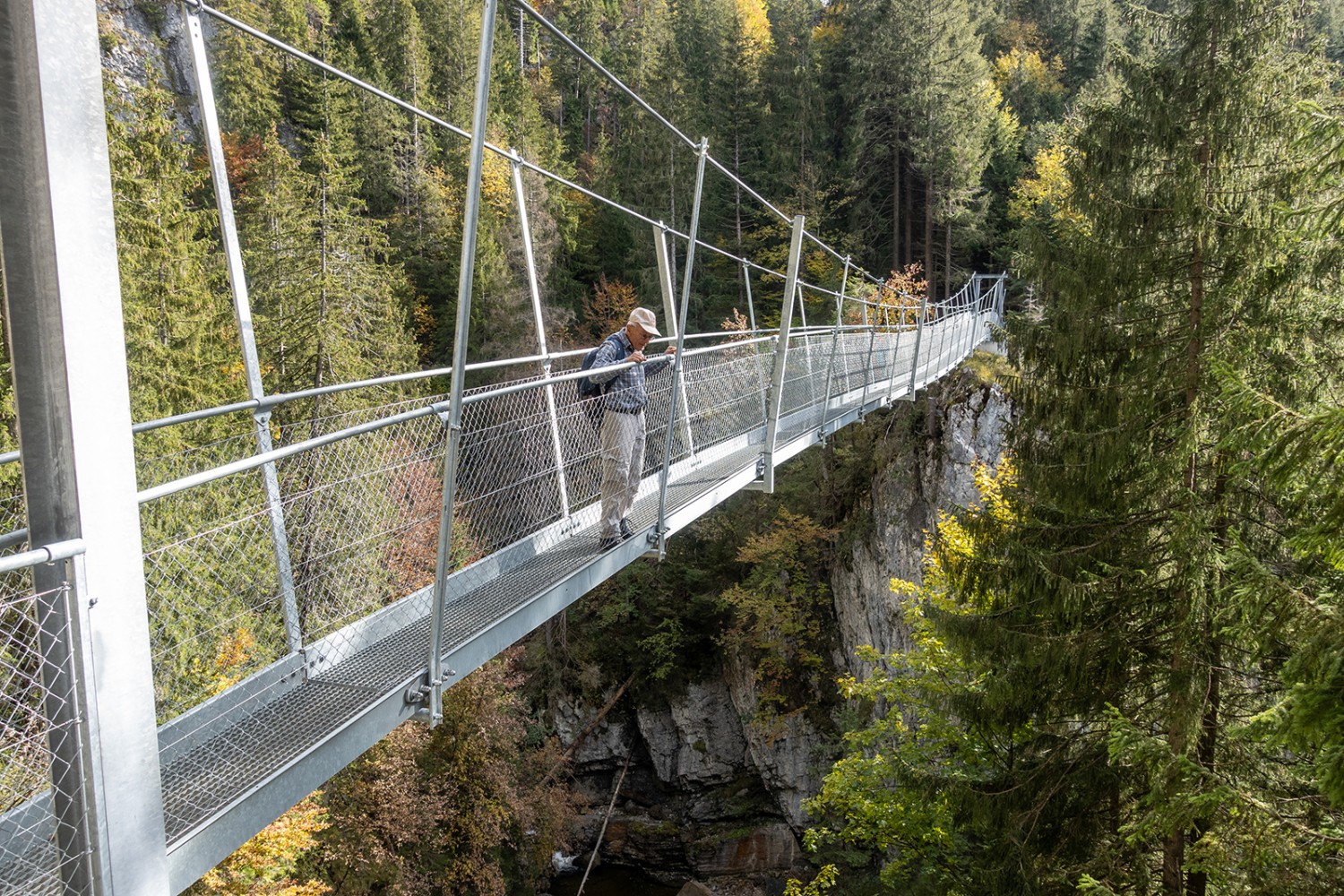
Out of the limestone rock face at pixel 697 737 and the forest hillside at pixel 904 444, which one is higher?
the forest hillside at pixel 904 444

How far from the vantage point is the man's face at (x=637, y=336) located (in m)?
3.66

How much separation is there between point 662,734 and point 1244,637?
1370cm

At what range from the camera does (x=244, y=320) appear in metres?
2.89

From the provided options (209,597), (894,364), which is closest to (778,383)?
(209,597)

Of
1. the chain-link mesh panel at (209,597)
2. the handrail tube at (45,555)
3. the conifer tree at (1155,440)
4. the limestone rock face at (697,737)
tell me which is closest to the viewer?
the handrail tube at (45,555)

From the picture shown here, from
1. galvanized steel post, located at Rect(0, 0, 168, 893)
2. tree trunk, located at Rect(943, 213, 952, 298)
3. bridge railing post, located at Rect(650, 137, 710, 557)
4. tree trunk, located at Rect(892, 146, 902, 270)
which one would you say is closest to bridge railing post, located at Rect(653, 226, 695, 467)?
bridge railing post, located at Rect(650, 137, 710, 557)

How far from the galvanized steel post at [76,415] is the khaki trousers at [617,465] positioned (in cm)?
221

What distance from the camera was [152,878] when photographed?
1.47m

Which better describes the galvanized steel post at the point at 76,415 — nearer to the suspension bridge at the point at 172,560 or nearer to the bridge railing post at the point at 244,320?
the suspension bridge at the point at 172,560

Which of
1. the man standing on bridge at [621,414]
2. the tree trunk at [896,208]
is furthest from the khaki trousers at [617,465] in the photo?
the tree trunk at [896,208]

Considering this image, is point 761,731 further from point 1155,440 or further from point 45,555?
point 45,555

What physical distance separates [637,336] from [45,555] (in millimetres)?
2624

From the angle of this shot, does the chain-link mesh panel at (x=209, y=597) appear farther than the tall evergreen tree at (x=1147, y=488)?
No

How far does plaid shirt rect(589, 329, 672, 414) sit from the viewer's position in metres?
3.63
